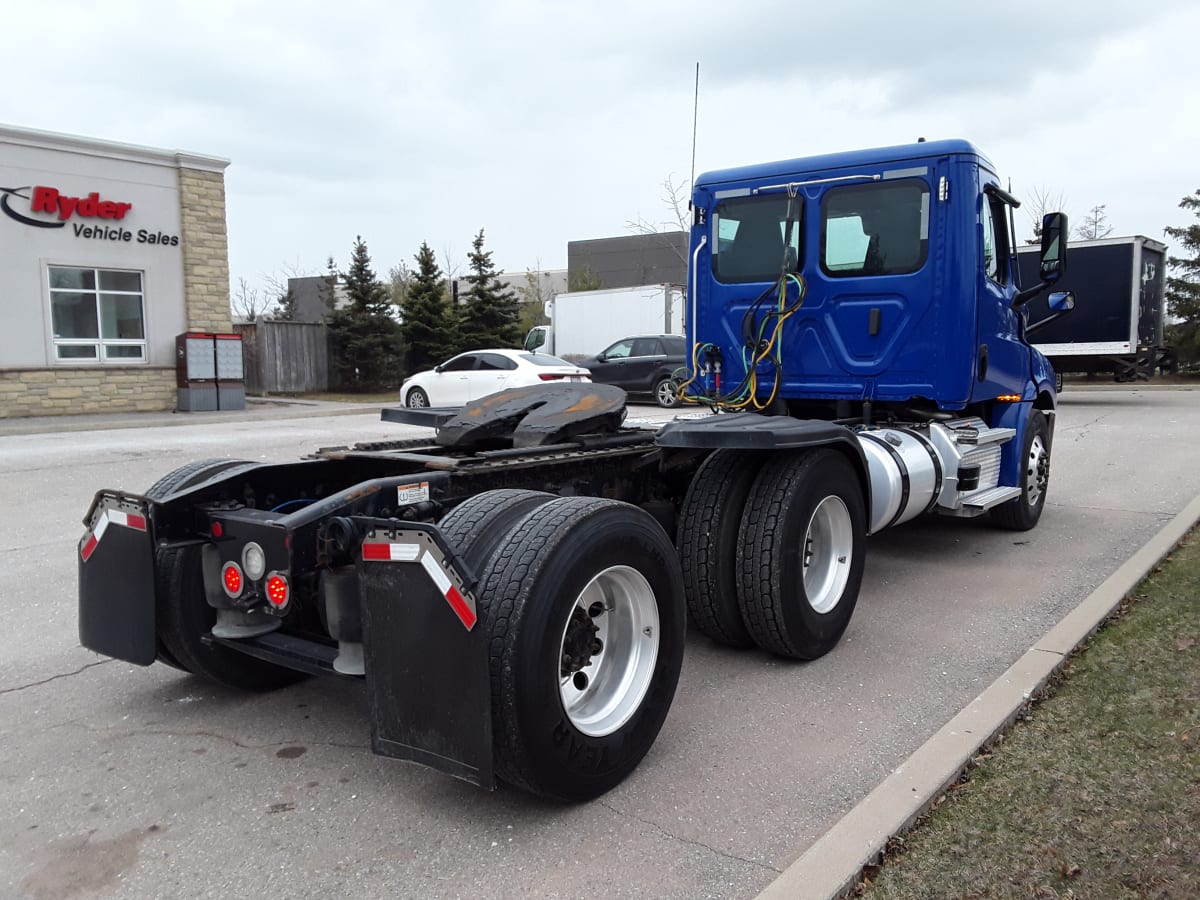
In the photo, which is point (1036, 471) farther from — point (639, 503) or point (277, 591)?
point (277, 591)

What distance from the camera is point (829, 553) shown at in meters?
4.92

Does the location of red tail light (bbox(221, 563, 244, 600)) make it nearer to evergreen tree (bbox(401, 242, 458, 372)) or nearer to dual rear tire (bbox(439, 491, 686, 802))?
dual rear tire (bbox(439, 491, 686, 802))

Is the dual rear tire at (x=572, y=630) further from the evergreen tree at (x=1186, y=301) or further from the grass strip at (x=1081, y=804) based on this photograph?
the evergreen tree at (x=1186, y=301)

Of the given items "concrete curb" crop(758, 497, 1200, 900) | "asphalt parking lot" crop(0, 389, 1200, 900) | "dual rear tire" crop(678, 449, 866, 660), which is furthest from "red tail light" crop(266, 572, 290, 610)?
"dual rear tire" crop(678, 449, 866, 660)

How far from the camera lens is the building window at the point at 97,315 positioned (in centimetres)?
2014

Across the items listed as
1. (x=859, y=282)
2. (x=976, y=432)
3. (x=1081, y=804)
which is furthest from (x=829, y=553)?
(x=859, y=282)

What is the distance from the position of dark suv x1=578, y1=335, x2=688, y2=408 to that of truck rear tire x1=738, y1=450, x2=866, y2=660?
15.9 meters

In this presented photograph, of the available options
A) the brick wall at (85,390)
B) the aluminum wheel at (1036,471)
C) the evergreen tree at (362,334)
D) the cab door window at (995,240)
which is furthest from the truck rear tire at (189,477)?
the evergreen tree at (362,334)

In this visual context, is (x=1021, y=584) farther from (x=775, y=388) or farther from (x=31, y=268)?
(x=31, y=268)

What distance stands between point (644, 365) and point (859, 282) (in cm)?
1518

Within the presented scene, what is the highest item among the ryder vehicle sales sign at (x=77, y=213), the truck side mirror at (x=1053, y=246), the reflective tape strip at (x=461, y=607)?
the ryder vehicle sales sign at (x=77, y=213)

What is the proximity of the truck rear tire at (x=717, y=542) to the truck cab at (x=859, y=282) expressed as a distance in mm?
2220

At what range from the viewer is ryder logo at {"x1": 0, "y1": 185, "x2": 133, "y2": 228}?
1916 cm

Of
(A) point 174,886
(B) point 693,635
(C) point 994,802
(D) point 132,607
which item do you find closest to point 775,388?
(B) point 693,635
